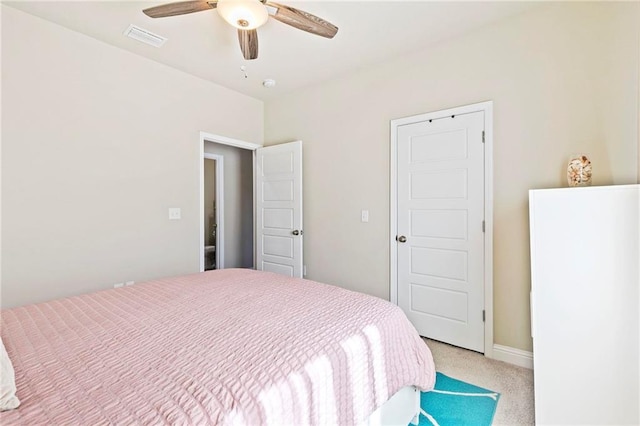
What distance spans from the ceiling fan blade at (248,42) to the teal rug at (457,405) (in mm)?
2610

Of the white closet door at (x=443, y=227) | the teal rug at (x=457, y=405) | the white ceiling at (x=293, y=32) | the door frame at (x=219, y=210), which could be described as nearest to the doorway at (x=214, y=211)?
the door frame at (x=219, y=210)

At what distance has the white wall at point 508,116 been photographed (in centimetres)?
199

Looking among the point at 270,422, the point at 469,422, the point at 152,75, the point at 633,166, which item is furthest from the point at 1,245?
the point at 633,166

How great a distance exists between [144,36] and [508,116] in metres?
3.00

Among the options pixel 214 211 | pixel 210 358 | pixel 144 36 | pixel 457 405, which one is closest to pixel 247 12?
pixel 144 36

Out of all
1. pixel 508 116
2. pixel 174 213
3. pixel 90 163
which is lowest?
pixel 174 213

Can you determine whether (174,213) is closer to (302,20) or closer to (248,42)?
(248,42)

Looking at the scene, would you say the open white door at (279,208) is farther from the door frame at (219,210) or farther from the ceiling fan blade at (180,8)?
the ceiling fan blade at (180,8)

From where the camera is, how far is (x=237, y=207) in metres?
5.11

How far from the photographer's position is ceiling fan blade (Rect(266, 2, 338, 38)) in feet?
5.90

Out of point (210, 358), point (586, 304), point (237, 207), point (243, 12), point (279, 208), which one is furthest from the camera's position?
point (237, 207)

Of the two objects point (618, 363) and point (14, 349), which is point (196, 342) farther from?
point (618, 363)

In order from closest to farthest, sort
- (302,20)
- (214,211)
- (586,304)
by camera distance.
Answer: (586,304), (302,20), (214,211)

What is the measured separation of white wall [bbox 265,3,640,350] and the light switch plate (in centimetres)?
156
